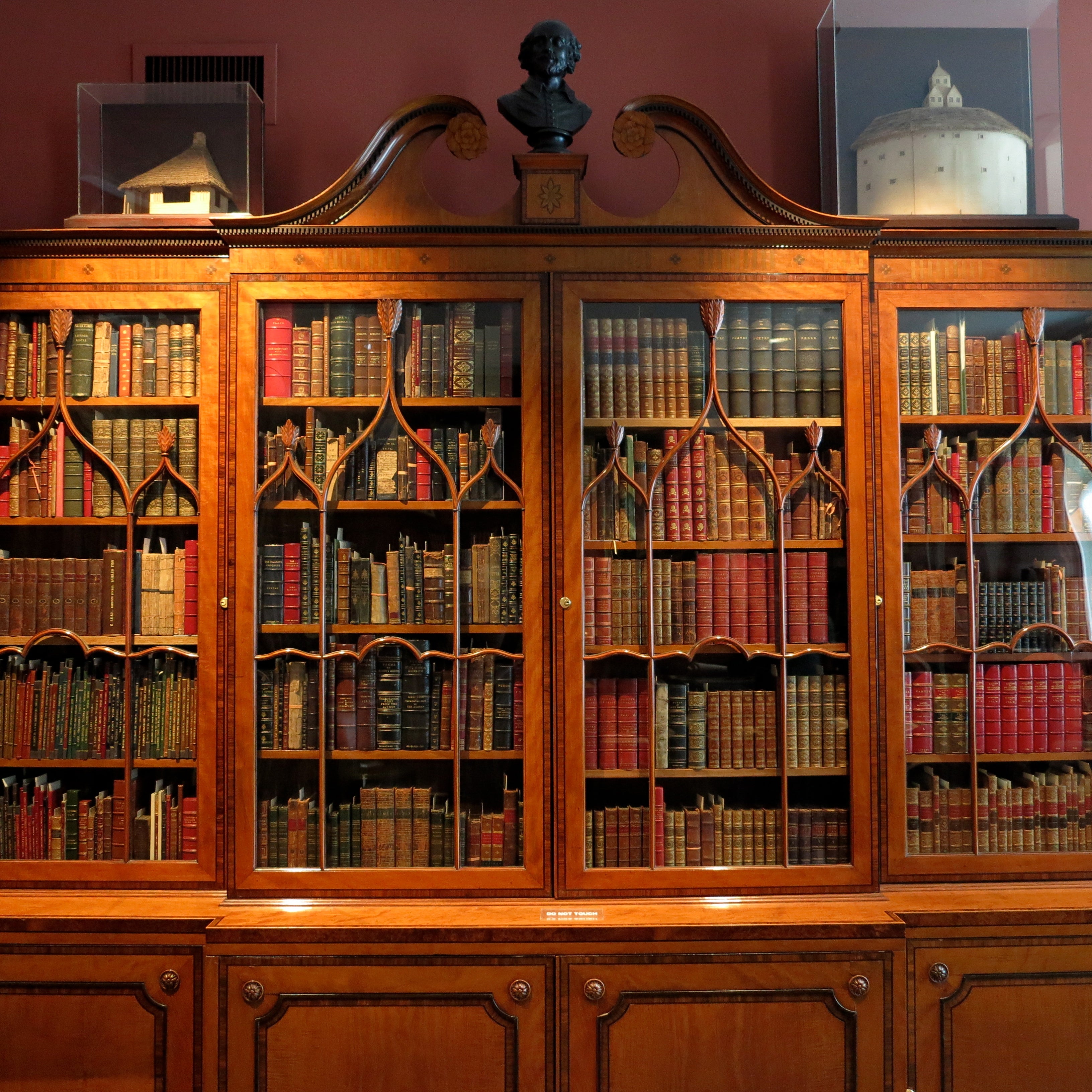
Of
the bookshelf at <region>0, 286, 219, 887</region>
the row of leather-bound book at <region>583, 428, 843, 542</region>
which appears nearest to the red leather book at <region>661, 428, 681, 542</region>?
the row of leather-bound book at <region>583, 428, 843, 542</region>

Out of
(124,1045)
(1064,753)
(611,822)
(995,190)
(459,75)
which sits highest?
(459,75)

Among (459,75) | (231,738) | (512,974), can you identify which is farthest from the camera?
(459,75)

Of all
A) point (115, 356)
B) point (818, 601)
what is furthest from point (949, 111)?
point (115, 356)

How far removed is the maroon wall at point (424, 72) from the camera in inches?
106

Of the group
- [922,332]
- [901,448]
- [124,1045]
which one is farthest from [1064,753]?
[124,1045]

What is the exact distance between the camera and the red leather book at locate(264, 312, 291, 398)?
2209 mm

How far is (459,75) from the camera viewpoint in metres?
2.70

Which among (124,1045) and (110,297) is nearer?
(124,1045)

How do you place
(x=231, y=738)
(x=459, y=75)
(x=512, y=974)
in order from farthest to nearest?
(x=459, y=75), (x=231, y=738), (x=512, y=974)

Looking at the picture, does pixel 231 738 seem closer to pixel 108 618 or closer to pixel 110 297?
pixel 108 618

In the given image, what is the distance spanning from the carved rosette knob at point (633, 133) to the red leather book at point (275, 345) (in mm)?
922

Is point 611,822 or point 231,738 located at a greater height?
point 231,738

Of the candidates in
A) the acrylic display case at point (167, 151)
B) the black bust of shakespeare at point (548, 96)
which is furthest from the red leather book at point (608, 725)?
the acrylic display case at point (167, 151)

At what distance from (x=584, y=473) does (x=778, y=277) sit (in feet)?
2.29
